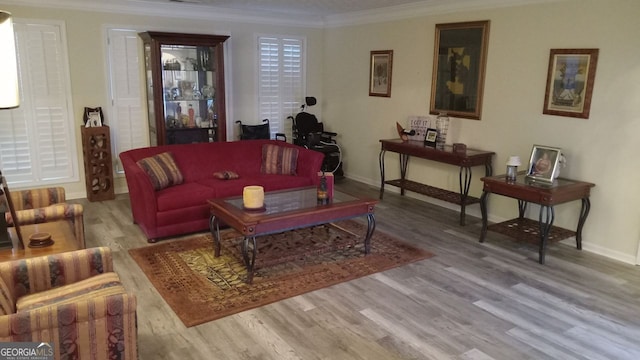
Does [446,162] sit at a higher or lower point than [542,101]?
lower

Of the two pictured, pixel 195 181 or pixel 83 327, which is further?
pixel 195 181

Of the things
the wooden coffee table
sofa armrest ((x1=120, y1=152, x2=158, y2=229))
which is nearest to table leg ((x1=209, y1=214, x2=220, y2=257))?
the wooden coffee table

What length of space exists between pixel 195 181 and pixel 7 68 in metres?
3.00

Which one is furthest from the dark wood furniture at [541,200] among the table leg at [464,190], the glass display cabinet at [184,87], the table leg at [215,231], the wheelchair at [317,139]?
the glass display cabinet at [184,87]

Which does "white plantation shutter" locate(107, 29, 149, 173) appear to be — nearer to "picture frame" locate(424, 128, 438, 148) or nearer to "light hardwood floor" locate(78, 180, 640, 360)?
"light hardwood floor" locate(78, 180, 640, 360)

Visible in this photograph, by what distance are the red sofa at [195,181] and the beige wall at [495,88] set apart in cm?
157

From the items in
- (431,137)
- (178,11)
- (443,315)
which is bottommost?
(443,315)

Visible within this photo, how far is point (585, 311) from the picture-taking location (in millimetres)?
3340

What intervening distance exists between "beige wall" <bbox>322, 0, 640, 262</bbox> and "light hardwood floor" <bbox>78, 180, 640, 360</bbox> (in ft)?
1.97

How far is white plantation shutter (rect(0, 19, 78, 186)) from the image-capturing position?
5.44 meters

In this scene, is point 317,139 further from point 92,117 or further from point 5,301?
point 5,301

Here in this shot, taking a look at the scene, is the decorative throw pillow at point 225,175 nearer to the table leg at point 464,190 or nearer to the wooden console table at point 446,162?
the wooden console table at point 446,162

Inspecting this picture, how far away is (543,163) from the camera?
448 cm

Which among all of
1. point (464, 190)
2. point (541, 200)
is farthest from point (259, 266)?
point (464, 190)
